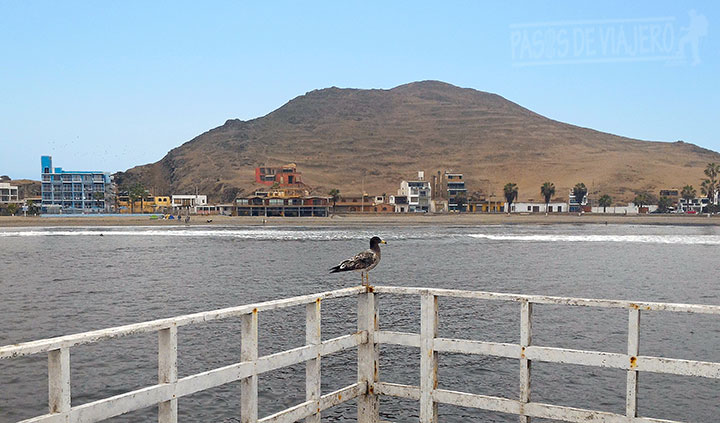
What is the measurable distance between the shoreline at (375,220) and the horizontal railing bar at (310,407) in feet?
464

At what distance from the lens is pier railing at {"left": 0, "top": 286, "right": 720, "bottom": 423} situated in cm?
541

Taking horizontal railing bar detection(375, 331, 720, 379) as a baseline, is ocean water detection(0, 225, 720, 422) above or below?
below

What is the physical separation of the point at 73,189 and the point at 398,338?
194m

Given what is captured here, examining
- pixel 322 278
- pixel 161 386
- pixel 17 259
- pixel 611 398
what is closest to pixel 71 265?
pixel 17 259

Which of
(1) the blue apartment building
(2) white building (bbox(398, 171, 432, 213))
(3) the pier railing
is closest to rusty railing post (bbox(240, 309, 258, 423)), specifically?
(3) the pier railing

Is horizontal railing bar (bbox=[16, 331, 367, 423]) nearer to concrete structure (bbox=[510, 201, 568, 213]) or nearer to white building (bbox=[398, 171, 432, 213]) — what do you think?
white building (bbox=[398, 171, 432, 213])

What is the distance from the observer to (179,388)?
19.5 ft

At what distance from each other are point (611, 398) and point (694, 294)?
3116 cm

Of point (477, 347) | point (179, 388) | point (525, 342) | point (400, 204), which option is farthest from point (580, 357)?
point (400, 204)

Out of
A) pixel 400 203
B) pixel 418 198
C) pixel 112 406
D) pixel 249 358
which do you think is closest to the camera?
pixel 112 406

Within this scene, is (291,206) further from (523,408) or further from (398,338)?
(523,408)

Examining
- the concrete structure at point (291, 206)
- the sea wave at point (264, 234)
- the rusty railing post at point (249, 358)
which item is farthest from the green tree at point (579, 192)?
the rusty railing post at point (249, 358)

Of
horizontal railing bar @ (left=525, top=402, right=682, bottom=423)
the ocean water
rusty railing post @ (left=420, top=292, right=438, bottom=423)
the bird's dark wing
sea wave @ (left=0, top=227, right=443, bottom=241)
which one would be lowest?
sea wave @ (left=0, top=227, right=443, bottom=241)

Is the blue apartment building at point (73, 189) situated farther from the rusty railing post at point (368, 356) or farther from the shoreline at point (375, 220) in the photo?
the rusty railing post at point (368, 356)
